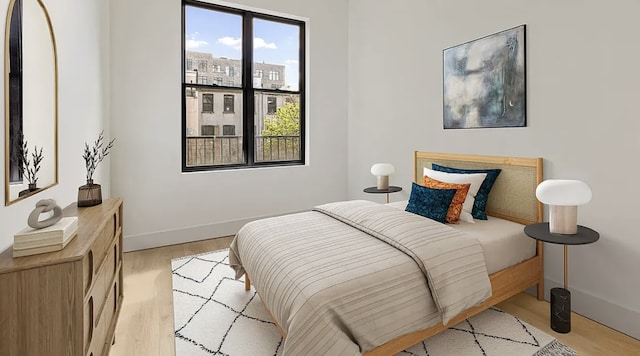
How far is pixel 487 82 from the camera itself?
9.02 ft

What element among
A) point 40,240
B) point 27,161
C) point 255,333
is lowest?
point 255,333

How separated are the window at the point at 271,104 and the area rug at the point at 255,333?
2474mm

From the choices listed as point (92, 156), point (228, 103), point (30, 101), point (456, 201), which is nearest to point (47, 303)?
point (30, 101)

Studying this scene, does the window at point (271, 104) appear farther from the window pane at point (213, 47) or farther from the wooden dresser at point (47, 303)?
Result: the wooden dresser at point (47, 303)

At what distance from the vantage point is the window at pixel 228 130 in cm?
402

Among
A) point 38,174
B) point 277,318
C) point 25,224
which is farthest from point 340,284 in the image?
point 38,174

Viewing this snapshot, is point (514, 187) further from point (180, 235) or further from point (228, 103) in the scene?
point (180, 235)

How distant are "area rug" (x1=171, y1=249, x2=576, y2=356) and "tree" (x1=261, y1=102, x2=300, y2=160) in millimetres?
2175

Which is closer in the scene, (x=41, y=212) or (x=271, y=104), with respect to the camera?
(x=41, y=212)

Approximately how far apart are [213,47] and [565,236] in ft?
Result: 12.6

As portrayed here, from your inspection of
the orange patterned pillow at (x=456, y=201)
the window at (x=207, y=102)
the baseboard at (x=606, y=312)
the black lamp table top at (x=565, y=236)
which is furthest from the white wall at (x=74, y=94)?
the baseboard at (x=606, y=312)

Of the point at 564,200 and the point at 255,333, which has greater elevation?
the point at 564,200

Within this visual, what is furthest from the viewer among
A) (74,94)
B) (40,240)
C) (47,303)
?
(74,94)

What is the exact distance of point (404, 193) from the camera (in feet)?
12.3
